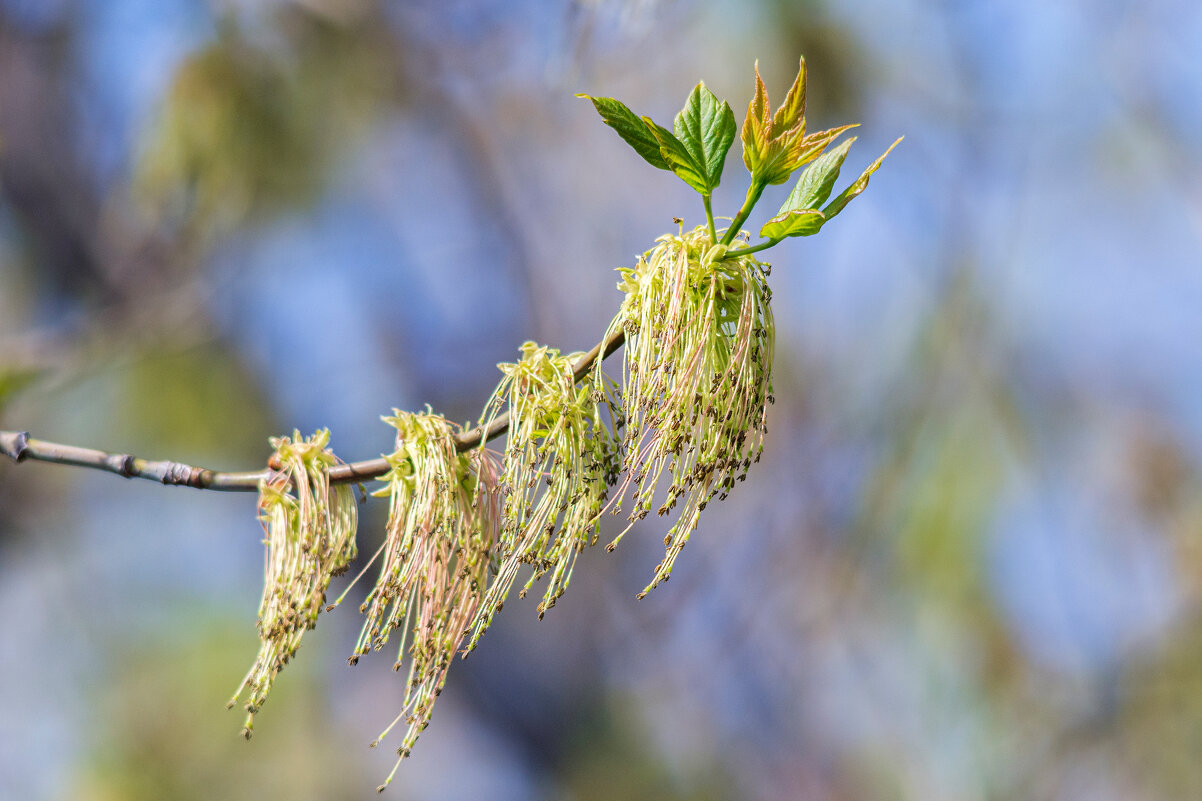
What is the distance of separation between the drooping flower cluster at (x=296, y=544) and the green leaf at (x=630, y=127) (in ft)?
0.90

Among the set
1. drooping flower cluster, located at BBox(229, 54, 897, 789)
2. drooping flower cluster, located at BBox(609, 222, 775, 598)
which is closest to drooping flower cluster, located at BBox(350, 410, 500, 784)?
drooping flower cluster, located at BBox(229, 54, 897, 789)

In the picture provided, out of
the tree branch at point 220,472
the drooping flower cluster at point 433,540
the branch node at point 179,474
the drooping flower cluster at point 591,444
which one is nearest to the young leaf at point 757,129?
the drooping flower cluster at point 591,444

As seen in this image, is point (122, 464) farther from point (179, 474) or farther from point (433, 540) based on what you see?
point (433, 540)

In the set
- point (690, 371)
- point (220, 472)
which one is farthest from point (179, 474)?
point (690, 371)

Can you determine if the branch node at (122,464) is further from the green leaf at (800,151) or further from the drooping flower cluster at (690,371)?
the green leaf at (800,151)

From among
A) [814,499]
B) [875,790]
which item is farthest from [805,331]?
[875,790]

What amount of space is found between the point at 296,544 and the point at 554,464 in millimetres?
184

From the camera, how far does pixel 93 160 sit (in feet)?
8.96

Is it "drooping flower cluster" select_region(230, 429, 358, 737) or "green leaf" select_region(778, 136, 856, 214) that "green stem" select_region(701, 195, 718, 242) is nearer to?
"green leaf" select_region(778, 136, 856, 214)

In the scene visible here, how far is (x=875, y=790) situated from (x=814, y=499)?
94 cm

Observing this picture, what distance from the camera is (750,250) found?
463 millimetres

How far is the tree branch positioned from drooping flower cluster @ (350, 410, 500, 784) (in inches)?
0.5

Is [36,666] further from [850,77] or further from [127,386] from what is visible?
[850,77]

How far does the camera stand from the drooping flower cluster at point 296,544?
54cm
